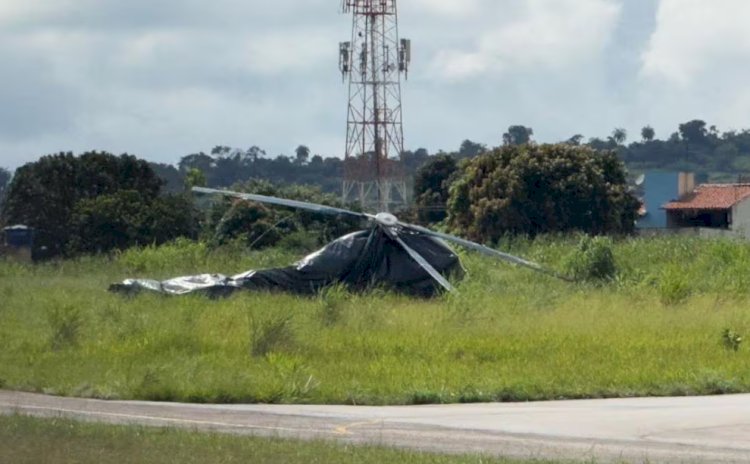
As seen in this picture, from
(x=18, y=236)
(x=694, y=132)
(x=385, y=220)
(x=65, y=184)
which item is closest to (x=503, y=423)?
(x=385, y=220)

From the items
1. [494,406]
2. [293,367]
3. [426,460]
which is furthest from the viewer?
[293,367]

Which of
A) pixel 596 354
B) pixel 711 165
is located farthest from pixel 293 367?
pixel 711 165

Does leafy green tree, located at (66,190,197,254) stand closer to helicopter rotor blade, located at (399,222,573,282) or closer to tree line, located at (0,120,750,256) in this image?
tree line, located at (0,120,750,256)

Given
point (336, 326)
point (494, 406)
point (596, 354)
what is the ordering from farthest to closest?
point (336, 326) → point (596, 354) → point (494, 406)

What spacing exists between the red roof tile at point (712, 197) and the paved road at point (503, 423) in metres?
60.2

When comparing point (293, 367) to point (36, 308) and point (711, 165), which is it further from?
point (711, 165)

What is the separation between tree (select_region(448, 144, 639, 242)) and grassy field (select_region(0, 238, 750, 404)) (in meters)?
23.6

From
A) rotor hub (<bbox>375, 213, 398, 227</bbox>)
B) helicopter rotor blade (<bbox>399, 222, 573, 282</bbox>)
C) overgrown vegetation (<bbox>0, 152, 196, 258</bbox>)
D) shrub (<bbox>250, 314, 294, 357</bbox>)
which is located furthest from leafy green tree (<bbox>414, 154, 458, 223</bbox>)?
shrub (<bbox>250, 314, 294, 357</bbox>)

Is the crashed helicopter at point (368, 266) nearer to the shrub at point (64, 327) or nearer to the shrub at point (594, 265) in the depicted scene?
the shrub at point (594, 265)

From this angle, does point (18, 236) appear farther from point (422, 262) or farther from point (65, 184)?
point (422, 262)

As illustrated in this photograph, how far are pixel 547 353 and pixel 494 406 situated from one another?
14.4 feet

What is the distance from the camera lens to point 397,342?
73.6 feet

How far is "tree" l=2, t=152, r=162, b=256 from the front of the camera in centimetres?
6184

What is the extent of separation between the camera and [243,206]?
56.9 meters
